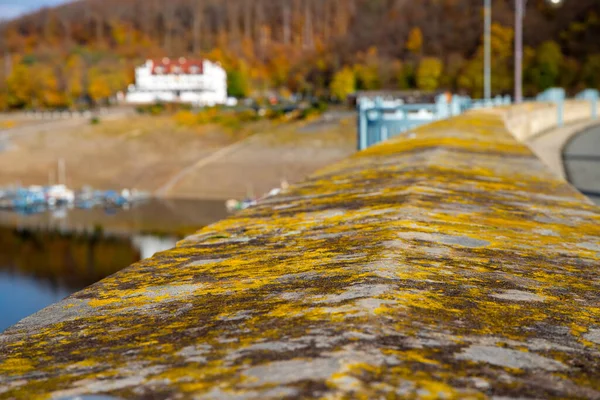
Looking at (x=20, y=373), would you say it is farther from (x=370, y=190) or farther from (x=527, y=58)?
(x=527, y=58)

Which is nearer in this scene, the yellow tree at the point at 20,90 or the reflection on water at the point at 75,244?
the reflection on water at the point at 75,244

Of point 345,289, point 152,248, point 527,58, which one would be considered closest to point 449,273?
point 345,289

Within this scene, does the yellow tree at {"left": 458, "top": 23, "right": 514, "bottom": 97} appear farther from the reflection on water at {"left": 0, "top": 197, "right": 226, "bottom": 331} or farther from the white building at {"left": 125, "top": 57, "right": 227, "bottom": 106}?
the white building at {"left": 125, "top": 57, "right": 227, "bottom": 106}

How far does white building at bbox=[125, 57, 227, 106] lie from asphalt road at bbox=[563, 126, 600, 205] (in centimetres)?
13699

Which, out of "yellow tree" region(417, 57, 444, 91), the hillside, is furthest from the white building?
"yellow tree" region(417, 57, 444, 91)

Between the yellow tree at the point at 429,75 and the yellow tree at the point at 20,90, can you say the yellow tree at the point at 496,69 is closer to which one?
the yellow tree at the point at 429,75

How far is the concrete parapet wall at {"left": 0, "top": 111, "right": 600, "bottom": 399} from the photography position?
2.29 meters

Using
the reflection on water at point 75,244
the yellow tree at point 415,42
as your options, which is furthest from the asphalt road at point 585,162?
the yellow tree at point 415,42

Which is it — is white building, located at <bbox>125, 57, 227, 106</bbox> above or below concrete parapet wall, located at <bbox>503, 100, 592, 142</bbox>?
above

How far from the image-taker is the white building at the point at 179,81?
536ft

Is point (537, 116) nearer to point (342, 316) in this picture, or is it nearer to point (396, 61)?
point (342, 316)

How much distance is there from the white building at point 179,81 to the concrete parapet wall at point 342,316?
523ft

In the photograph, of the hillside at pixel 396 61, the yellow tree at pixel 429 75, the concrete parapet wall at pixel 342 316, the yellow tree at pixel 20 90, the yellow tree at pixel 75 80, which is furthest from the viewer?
the yellow tree at pixel 75 80

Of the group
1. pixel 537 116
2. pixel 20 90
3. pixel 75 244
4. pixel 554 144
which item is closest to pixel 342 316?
pixel 554 144
